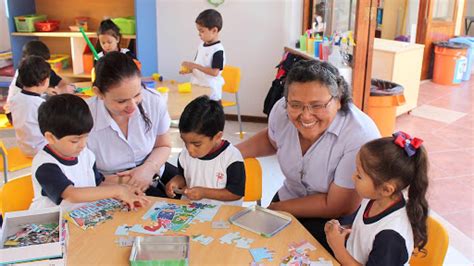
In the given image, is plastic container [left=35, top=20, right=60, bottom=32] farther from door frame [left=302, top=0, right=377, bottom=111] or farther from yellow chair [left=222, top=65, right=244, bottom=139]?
door frame [left=302, top=0, right=377, bottom=111]

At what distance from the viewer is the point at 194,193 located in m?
1.95

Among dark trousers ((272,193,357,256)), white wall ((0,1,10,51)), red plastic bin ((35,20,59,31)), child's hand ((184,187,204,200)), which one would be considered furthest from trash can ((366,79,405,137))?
white wall ((0,1,10,51))

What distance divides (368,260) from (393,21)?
658 centimetres

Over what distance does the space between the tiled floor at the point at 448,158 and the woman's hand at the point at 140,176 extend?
4.28ft

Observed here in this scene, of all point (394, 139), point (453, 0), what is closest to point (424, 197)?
point (394, 139)

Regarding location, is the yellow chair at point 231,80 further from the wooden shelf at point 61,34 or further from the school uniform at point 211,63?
the wooden shelf at point 61,34

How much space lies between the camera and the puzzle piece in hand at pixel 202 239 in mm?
1611

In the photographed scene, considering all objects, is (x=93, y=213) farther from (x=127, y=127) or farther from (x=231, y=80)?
(x=231, y=80)

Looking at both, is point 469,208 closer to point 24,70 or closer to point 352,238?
point 352,238

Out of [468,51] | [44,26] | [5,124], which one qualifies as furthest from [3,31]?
[468,51]

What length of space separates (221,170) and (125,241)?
555mm

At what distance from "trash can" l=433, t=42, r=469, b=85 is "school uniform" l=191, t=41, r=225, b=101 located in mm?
4218

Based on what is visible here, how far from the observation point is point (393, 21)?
7371 millimetres

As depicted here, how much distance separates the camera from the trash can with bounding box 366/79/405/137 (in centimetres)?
433
